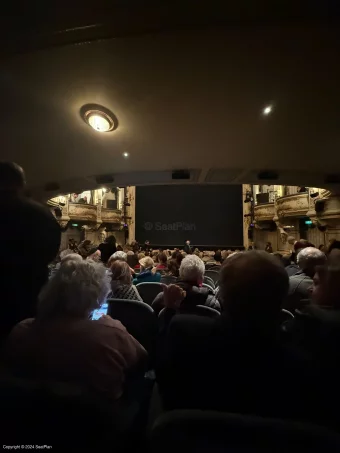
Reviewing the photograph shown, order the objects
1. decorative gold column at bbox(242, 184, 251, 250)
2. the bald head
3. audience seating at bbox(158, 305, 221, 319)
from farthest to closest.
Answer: decorative gold column at bbox(242, 184, 251, 250)
audience seating at bbox(158, 305, 221, 319)
the bald head

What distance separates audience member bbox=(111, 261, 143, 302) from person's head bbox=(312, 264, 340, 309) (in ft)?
4.13

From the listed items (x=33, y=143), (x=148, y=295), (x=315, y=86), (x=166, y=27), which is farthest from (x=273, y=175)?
(x=33, y=143)

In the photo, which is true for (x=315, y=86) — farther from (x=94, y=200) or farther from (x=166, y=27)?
(x=94, y=200)

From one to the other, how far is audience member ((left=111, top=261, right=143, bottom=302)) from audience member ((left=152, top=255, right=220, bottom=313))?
22cm

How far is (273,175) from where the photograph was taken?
3549 millimetres

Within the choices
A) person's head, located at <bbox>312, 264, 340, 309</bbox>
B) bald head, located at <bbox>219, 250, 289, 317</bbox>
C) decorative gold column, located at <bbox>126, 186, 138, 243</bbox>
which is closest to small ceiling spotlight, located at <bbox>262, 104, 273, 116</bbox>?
person's head, located at <bbox>312, 264, 340, 309</bbox>

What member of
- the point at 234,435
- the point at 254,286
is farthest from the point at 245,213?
the point at 234,435

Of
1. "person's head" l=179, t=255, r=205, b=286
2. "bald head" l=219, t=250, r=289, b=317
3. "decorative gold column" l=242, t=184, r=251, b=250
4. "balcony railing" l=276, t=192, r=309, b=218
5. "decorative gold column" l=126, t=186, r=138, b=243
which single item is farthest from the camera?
"decorative gold column" l=126, t=186, r=138, b=243

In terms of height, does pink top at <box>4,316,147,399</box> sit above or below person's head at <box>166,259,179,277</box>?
below

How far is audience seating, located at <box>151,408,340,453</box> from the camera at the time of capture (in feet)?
1.47

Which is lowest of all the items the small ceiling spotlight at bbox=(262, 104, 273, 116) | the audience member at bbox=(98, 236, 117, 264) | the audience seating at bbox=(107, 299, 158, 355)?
the audience seating at bbox=(107, 299, 158, 355)

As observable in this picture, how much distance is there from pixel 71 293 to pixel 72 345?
0.63ft

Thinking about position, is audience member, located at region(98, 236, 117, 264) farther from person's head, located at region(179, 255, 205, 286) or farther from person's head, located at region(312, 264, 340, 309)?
person's head, located at region(312, 264, 340, 309)

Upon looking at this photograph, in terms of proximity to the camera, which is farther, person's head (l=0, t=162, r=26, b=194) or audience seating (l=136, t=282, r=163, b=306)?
audience seating (l=136, t=282, r=163, b=306)
